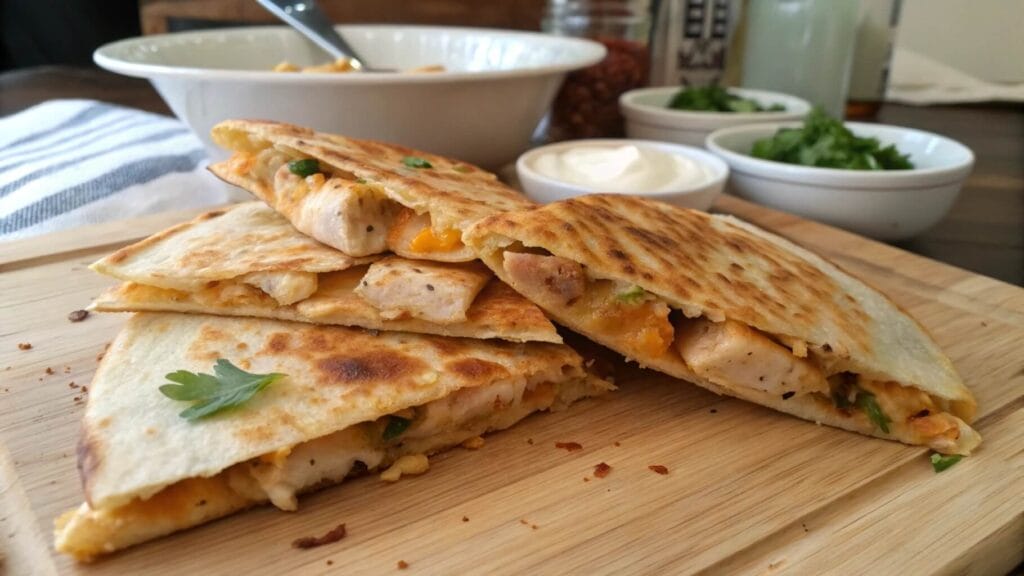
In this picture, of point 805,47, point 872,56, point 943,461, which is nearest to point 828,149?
point 805,47

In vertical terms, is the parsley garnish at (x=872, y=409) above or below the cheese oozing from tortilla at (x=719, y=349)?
below

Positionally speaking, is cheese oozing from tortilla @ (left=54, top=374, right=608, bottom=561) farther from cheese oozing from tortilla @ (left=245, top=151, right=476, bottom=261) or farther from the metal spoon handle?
the metal spoon handle

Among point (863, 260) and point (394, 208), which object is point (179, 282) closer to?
point (394, 208)

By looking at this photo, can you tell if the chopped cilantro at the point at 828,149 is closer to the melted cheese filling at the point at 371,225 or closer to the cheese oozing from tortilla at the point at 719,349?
the cheese oozing from tortilla at the point at 719,349

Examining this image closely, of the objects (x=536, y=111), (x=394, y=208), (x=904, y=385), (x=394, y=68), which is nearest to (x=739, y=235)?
(x=904, y=385)

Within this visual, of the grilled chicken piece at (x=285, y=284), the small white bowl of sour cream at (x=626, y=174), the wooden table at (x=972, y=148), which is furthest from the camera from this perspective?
the wooden table at (x=972, y=148)

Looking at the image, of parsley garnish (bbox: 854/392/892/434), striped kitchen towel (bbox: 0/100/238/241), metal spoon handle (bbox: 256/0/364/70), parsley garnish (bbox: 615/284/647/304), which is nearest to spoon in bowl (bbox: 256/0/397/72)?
metal spoon handle (bbox: 256/0/364/70)

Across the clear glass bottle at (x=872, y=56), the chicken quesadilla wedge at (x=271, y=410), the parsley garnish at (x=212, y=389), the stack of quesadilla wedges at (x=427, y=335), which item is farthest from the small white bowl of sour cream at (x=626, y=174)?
the clear glass bottle at (x=872, y=56)
